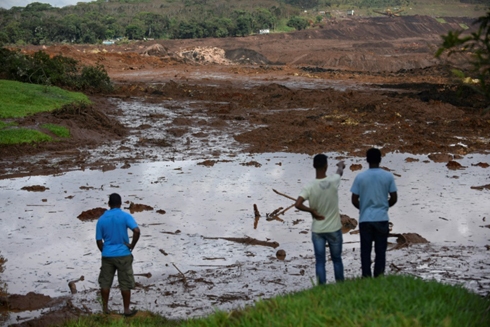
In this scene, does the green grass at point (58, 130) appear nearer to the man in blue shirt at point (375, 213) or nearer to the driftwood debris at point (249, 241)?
the driftwood debris at point (249, 241)

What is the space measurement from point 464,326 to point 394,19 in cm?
9161

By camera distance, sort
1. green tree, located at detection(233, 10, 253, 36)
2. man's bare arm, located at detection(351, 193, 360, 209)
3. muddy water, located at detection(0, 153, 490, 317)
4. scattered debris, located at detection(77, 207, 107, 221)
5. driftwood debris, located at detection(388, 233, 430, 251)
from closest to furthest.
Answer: man's bare arm, located at detection(351, 193, 360, 209)
muddy water, located at detection(0, 153, 490, 317)
driftwood debris, located at detection(388, 233, 430, 251)
scattered debris, located at detection(77, 207, 107, 221)
green tree, located at detection(233, 10, 253, 36)

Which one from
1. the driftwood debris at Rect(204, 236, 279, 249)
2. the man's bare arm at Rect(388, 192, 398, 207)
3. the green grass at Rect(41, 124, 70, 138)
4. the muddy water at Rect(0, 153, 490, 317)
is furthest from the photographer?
the green grass at Rect(41, 124, 70, 138)

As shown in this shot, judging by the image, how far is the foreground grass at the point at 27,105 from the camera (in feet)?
69.7

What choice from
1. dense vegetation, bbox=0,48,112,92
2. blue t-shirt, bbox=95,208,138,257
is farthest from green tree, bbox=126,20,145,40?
blue t-shirt, bbox=95,208,138,257

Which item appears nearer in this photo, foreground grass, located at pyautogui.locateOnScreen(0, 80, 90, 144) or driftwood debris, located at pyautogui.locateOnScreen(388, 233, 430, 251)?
driftwood debris, located at pyautogui.locateOnScreen(388, 233, 430, 251)

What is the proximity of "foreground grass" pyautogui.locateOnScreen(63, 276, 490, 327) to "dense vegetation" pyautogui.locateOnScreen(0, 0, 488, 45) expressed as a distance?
208 feet

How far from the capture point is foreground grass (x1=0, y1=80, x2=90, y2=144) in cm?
2123

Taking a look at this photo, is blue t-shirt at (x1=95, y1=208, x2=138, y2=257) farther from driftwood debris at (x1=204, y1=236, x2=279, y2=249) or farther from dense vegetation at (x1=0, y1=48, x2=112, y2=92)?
dense vegetation at (x1=0, y1=48, x2=112, y2=92)

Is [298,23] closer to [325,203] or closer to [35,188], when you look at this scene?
[35,188]

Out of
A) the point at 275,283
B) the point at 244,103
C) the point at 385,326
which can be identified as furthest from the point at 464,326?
the point at 244,103

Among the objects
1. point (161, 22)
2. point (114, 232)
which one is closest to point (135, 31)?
point (161, 22)

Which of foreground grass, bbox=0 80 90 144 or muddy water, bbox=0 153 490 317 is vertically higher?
foreground grass, bbox=0 80 90 144

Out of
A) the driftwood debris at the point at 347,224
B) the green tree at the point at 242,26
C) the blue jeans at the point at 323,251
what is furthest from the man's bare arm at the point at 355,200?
the green tree at the point at 242,26
